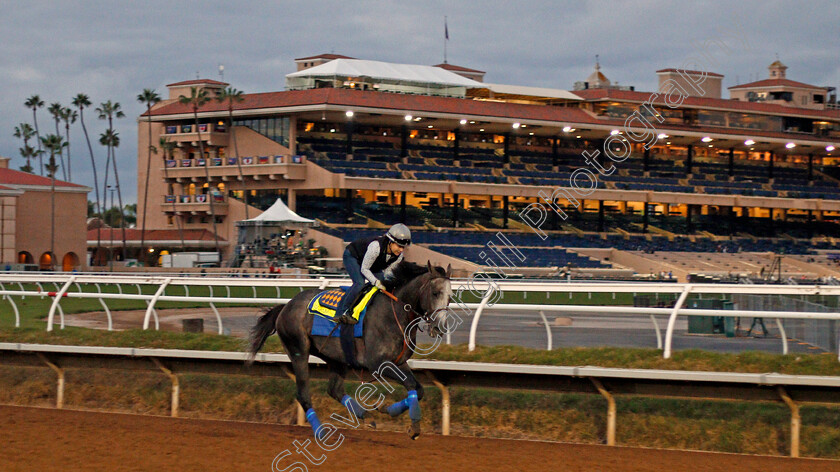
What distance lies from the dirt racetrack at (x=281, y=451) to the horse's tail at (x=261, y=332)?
725 millimetres

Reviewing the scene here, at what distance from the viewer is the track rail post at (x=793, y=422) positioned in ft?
24.5

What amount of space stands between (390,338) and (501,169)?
41.7m

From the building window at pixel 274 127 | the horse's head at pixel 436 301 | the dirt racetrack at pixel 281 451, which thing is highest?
the building window at pixel 274 127

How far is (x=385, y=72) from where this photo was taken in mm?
51625

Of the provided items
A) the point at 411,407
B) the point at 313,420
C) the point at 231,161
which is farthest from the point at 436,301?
the point at 231,161

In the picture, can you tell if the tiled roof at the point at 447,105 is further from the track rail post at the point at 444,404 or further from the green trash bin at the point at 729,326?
the track rail post at the point at 444,404

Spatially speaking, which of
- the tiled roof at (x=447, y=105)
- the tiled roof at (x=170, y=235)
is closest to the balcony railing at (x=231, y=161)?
the tiled roof at (x=447, y=105)

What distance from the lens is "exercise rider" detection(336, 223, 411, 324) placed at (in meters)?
7.66

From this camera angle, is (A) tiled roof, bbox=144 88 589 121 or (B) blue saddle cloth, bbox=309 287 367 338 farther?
(A) tiled roof, bbox=144 88 589 121

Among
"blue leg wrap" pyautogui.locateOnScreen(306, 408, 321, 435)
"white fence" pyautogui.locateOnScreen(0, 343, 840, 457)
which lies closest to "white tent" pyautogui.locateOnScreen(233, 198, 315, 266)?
"white fence" pyautogui.locateOnScreen(0, 343, 840, 457)

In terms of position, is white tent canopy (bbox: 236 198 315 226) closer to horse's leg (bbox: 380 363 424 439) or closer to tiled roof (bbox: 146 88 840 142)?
tiled roof (bbox: 146 88 840 142)

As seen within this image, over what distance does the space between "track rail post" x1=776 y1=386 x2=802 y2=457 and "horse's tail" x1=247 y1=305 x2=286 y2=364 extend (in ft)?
14.2

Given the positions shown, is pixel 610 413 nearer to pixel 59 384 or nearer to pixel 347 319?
pixel 347 319

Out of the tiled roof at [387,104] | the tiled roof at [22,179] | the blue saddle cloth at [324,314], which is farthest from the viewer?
the tiled roof at [387,104]
